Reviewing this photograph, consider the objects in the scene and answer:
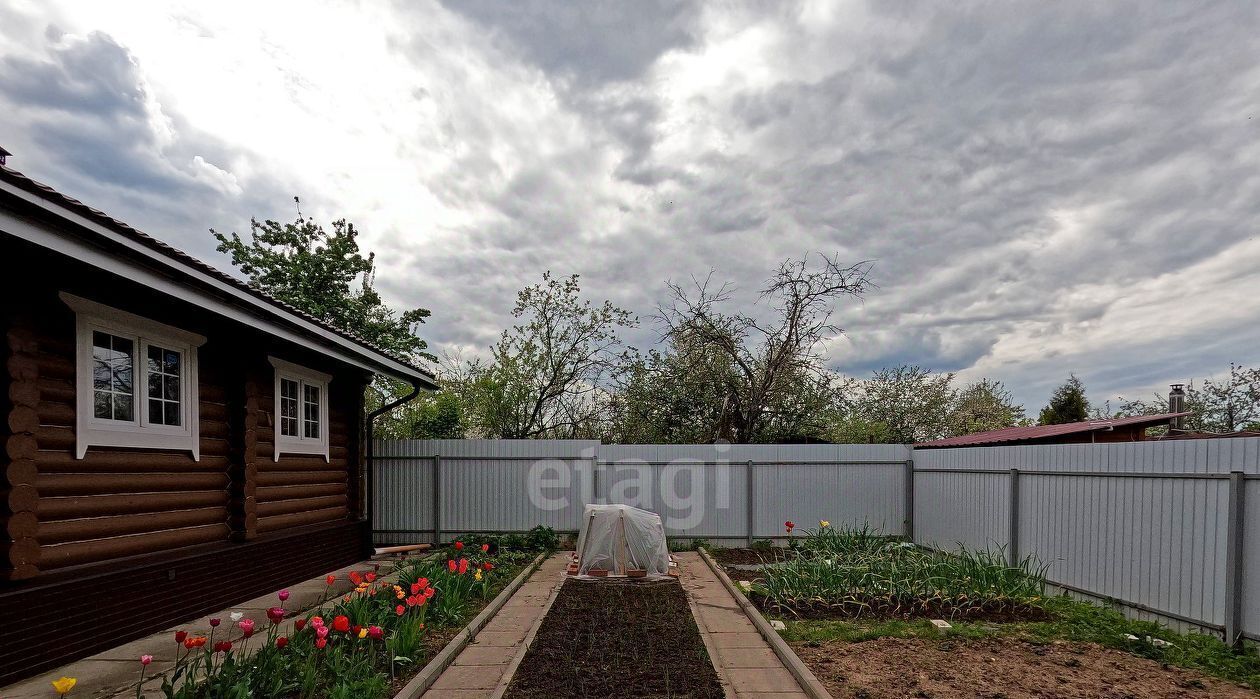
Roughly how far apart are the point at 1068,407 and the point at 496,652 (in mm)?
22687

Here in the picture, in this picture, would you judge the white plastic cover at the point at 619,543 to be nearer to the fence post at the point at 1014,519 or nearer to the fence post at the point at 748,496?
the fence post at the point at 748,496

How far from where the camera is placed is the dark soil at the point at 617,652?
4.27 metres

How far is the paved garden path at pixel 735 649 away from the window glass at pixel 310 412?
17.7 feet

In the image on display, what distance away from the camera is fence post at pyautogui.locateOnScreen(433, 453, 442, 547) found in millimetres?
10789

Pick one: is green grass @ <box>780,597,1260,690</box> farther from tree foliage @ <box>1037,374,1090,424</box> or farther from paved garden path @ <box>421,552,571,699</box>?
tree foliage @ <box>1037,374,1090,424</box>

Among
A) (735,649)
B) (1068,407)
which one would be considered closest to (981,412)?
(1068,407)

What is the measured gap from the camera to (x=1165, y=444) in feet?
18.6

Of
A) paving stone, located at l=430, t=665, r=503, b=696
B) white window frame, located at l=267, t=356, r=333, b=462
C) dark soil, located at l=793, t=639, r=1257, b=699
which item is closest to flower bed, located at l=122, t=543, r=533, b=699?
paving stone, located at l=430, t=665, r=503, b=696

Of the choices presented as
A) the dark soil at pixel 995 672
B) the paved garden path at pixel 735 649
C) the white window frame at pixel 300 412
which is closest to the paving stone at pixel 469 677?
the paved garden path at pixel 735 649

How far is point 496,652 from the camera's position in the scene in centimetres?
511

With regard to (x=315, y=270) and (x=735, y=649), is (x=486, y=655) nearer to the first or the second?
(x=735, y=649)

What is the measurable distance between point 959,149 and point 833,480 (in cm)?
550

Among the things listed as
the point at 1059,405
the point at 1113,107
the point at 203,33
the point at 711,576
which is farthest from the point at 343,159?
the point at 1059,405

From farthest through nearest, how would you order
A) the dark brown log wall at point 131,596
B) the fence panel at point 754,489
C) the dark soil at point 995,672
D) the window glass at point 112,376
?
the fence panel at point 754,489
the window glass at point 112,376
the dark brown log wall at point 131,596
the dark soil at point 995,672
